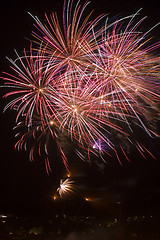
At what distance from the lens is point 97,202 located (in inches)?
1038

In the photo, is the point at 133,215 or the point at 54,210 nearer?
the point at 54,210

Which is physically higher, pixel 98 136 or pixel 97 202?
pixel 97 202

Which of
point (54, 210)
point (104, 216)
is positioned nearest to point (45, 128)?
point (54, 210)

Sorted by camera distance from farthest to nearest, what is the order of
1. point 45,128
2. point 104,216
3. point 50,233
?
point 104,216 → point 50,233 → point 45,128

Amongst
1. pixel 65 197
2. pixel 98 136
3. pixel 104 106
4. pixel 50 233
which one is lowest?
pixel 50 233

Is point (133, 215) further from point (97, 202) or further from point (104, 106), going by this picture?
point (104, 106)

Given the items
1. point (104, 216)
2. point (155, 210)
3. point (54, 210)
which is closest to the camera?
point (54, 210)

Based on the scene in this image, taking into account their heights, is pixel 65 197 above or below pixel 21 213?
above

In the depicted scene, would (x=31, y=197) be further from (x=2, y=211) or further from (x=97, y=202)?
(x=97, y=202)

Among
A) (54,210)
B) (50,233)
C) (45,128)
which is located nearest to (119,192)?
(54,210)

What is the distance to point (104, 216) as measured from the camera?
82.7 feet

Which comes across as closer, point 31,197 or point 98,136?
point 98,136

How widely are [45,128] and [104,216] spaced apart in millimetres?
18220

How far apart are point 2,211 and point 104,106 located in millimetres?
14529
